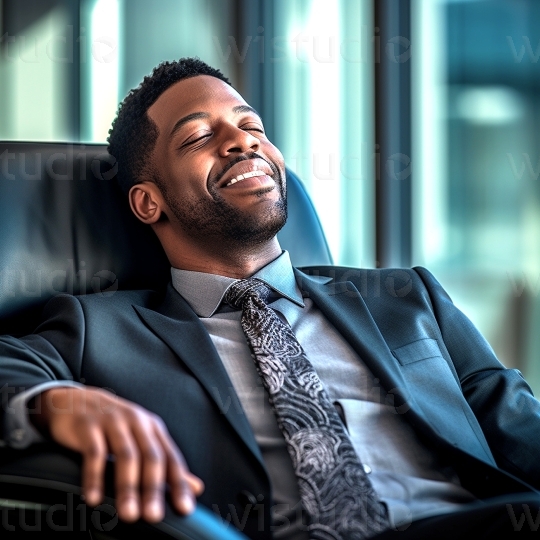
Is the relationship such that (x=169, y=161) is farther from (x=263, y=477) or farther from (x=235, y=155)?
(x=263, y=477)

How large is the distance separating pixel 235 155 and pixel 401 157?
135cm

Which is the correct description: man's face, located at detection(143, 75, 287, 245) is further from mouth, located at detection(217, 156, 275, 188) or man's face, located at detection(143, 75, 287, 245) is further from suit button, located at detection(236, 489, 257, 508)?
suit button, located at detection(236, 489, 257, 508)

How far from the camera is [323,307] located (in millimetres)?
1261

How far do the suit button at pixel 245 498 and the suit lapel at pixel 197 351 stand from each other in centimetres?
5

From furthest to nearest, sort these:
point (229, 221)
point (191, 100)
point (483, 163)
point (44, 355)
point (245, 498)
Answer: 1. point (483, 163)
2. point (191, 100)
3. point (229, 221)
4. point (44, 355)
5. point (245, 498)

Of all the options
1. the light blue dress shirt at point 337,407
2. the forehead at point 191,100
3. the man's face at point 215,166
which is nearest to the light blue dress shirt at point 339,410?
the light blue dress shirt at point 337,407

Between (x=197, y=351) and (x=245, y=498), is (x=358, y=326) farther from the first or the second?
(x=245, y=498)

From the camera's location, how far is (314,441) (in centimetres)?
100

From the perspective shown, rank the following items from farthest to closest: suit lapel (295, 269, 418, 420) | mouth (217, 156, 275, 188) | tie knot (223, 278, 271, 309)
→ 1. mouth (217, 156, 275, 188)
2. tie knot (223, 278, 271, 309)
3. suit lapel (295, 269, 418, 420)

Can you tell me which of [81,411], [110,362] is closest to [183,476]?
[81,411]

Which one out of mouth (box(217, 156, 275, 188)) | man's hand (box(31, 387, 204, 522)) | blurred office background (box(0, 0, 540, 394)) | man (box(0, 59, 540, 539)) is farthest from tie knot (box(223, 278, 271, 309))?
blurred office background (box(0, 0, 540, 394))

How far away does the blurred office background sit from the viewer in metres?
2.53

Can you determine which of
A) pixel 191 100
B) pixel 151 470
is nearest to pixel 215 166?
pixel 191 100

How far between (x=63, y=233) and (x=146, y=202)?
0.19 meters
